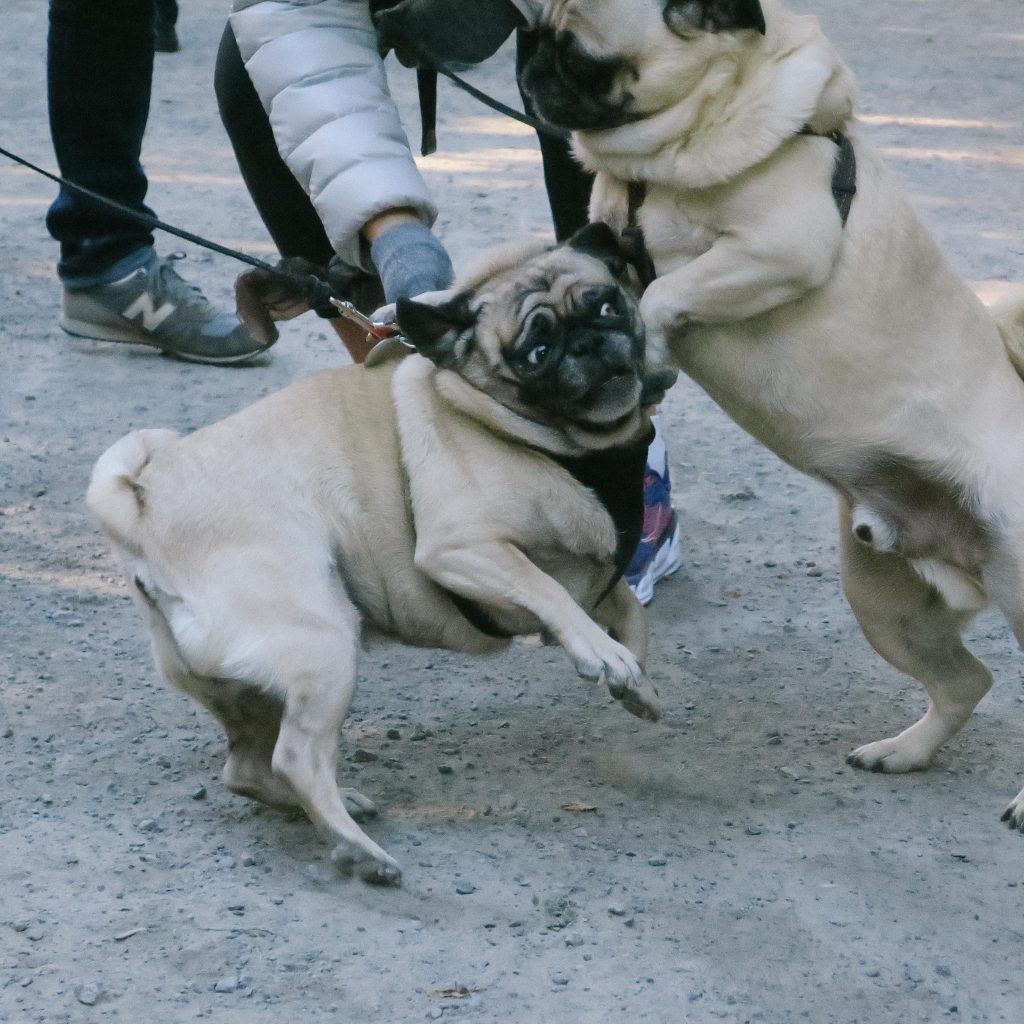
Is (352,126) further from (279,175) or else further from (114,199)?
(114,199)

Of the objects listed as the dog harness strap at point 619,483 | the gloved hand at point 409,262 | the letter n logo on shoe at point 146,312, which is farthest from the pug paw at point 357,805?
the letter n logo on shoe at point 146,312

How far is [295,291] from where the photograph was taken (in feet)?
9.80

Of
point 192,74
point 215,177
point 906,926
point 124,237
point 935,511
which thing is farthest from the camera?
point 192,74

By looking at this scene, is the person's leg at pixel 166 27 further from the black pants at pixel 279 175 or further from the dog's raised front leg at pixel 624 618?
the dog's raised front leg at pixel 624 618

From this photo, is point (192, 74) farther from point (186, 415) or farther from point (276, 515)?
point (276, 515)

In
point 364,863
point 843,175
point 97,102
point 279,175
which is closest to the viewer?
point 364,863

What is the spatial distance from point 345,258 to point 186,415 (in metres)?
1.57

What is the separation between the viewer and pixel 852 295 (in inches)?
106

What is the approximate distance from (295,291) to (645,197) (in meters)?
0.73

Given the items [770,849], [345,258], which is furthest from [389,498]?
[770,849]

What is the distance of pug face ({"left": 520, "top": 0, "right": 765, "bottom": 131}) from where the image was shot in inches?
102

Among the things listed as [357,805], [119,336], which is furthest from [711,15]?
[119,336]

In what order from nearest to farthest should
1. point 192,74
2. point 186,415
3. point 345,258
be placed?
point 345,258, point 186,415, point 192,74

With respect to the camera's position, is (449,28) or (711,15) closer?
(711,15)
